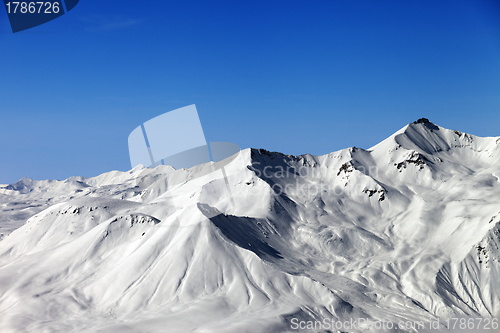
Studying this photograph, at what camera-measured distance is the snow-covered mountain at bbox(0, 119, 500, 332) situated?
8288 centimetres

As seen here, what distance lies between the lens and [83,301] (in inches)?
3442

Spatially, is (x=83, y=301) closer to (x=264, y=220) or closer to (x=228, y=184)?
(x=264, y=220)

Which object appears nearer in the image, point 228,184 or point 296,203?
point 296,203

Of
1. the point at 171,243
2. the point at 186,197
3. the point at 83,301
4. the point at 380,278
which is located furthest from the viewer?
the point at 186,197

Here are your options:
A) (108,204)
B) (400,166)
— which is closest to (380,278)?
(400,166)

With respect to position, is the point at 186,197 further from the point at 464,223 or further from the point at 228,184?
Answer: the point at 464,223

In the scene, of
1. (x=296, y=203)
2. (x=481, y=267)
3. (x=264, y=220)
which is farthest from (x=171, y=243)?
(x=481, y=267)

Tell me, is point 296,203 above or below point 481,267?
above

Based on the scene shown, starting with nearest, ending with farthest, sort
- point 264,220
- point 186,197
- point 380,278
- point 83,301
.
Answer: point 83,301 → point 380,278 → point 264,220 → point 186,197

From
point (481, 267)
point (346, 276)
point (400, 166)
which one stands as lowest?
point (481, 267)

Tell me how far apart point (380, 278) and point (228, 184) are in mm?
70876

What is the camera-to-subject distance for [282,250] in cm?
11675

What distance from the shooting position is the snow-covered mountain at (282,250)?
272ft

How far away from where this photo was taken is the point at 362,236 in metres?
128
